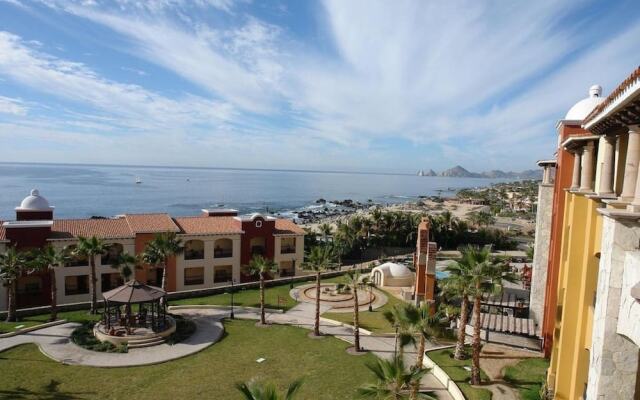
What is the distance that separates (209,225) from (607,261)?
4149 centimetres

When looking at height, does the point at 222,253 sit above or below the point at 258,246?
below

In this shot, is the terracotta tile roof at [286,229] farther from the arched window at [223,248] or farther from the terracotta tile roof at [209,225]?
the arched window at [223,248]

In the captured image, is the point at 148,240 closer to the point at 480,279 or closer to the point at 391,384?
the point at 480,279

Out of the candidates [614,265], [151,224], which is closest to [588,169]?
[614,265]

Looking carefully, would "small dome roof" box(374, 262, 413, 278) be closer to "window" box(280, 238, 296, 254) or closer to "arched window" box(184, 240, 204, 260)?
"window" box(280, 238, 296, 254)

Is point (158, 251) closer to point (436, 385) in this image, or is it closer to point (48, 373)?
point (48, 373)

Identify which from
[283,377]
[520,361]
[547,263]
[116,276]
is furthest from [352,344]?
[116,276]

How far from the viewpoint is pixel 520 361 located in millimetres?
23172

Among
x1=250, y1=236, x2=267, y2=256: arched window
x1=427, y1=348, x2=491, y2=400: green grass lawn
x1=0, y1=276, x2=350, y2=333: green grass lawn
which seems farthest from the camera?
x1=250, y1=236, x2=267, y2=256: arched window

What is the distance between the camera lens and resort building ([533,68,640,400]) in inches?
303

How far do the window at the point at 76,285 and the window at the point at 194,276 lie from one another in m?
9.04

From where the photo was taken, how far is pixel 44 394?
20609 millimetres

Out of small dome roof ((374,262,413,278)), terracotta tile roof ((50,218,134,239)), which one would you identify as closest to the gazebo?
Result: terracotta tile roof ((50,218,134,239))

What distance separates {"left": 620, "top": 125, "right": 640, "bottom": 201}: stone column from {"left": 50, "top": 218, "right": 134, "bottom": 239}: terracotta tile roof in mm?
39709
